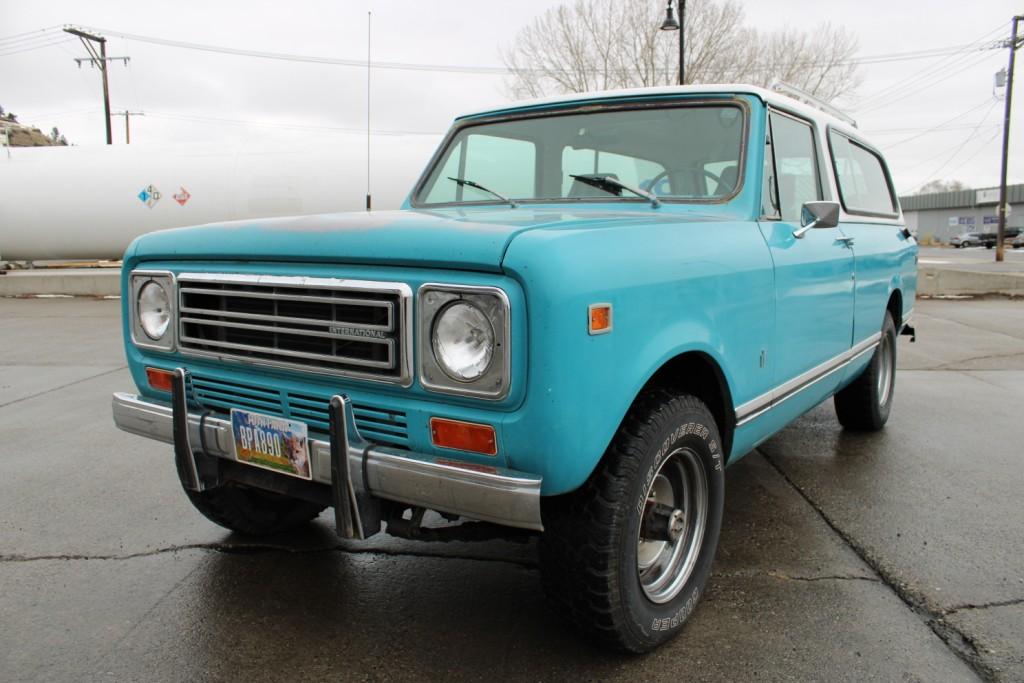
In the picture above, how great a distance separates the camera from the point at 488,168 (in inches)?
139

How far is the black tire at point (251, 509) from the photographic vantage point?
9.85ft

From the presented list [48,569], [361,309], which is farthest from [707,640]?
[48,569]

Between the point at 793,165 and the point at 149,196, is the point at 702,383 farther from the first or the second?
the point at 149,196

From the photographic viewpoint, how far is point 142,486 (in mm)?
3918

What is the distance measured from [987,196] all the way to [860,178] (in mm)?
76466

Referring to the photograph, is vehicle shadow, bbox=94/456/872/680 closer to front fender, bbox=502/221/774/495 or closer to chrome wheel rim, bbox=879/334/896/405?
front fender, bbox=502/221/774/495

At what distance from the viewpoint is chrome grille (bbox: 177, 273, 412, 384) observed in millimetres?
2008

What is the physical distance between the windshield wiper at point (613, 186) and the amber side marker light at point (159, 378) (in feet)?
5.78

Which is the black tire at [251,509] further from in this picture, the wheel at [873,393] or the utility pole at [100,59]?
the utility pole at [100,59]

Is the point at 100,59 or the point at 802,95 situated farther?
the point at 100,59

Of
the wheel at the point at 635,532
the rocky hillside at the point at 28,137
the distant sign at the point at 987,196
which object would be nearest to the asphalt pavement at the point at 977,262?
the wheel at the point at 635,532

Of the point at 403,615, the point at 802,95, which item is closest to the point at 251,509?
the point at 403,615

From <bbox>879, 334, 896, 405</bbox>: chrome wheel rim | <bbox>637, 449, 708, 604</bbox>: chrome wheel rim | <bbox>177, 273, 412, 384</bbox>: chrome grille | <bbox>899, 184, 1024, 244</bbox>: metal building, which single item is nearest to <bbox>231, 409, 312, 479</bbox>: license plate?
<bbox>177, 273, 412, 384</bbox>: chrome grille

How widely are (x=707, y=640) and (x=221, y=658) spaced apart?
1554 millimetres
